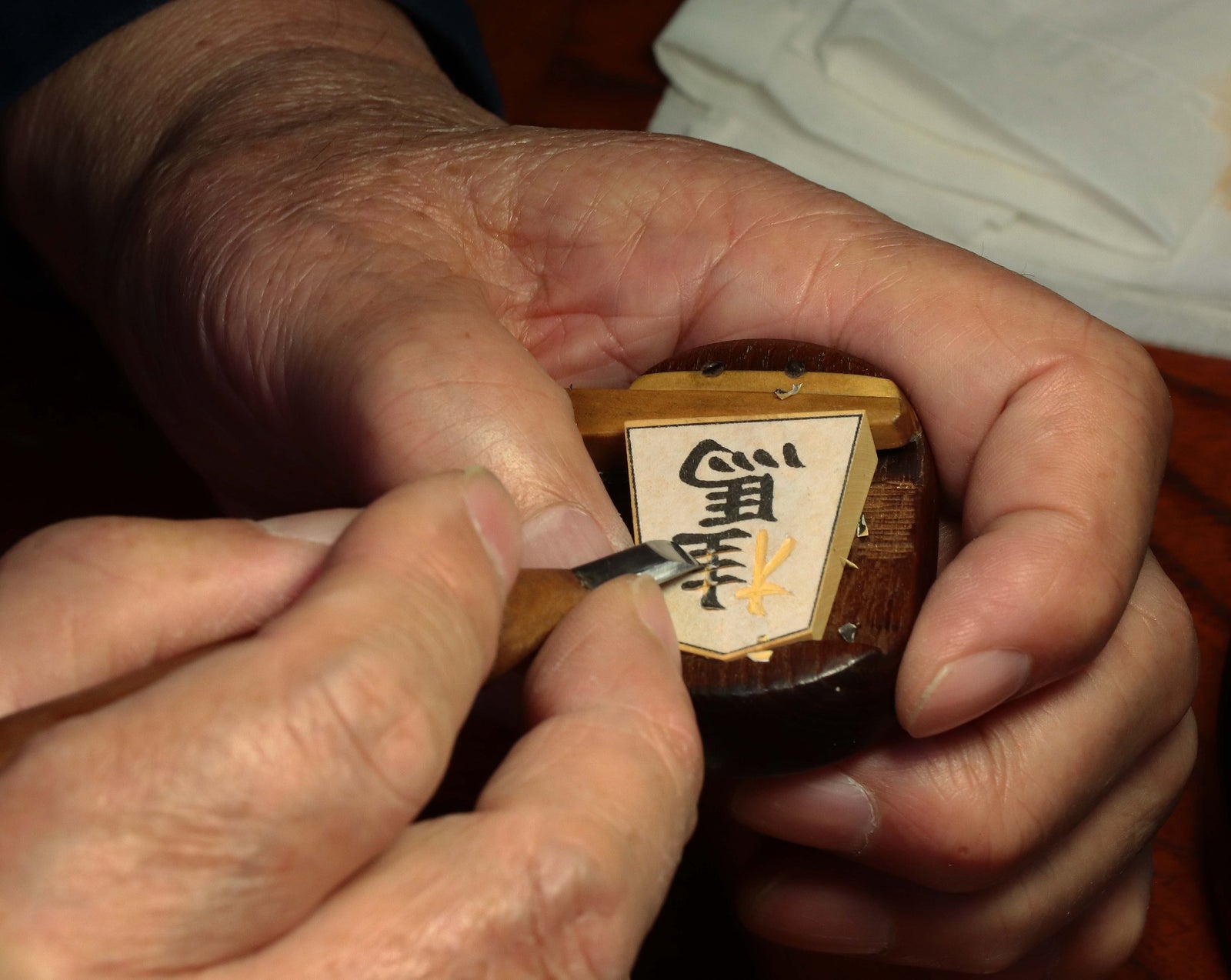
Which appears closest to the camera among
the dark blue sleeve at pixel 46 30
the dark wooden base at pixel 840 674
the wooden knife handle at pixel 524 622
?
the wooden knife handle at pixel 524 622

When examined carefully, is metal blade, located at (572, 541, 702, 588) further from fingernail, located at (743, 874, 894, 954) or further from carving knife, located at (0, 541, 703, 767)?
fingernail, located at (743, 874, 894, 954)

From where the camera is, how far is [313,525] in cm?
83

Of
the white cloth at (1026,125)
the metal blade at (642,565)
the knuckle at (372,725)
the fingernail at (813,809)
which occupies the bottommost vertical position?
the fingernail at (813,809)

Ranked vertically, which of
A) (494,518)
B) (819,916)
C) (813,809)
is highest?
(494,518)

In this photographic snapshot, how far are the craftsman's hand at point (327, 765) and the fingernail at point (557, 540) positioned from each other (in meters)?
0.12

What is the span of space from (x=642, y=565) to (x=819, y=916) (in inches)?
21.7

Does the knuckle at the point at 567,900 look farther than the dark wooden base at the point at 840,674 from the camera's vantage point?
No

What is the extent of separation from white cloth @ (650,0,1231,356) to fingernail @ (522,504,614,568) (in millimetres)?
1208

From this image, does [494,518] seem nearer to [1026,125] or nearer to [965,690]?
[965,690]

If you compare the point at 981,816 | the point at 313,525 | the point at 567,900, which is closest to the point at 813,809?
the point at 981,816

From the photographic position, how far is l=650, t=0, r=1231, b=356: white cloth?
1892 mm

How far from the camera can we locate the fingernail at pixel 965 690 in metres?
0.97

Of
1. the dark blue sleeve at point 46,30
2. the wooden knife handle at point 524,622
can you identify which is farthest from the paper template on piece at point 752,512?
the dark blue sleeve at point 46,30

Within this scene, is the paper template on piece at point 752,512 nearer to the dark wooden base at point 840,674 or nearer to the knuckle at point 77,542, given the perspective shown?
the dark wooden base at point 840,674
